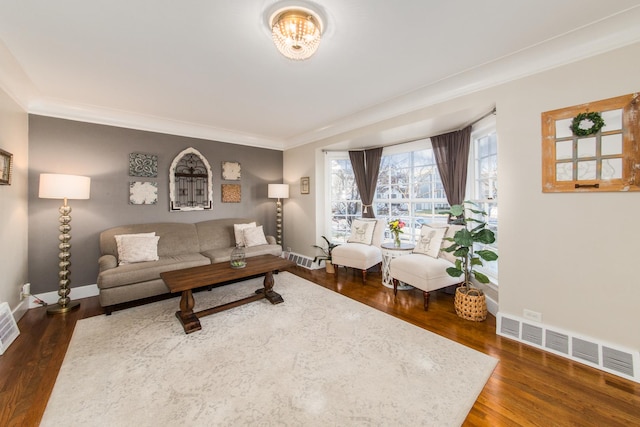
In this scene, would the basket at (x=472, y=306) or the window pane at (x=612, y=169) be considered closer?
the window pane at (x=612, y=169)

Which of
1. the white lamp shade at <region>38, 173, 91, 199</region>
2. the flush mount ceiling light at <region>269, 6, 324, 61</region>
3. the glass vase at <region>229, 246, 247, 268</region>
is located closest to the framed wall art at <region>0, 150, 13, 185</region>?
the white lamp shade at <region>38, 173, 91, 199</region>

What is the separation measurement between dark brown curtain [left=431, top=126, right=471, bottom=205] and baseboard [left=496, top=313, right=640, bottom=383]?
1604 millimetres

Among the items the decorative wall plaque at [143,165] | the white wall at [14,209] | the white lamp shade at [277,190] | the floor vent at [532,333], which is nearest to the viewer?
the floor vent at [532,333]

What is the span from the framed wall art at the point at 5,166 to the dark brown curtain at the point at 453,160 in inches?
193

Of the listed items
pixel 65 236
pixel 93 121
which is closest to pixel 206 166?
pixel 93 121

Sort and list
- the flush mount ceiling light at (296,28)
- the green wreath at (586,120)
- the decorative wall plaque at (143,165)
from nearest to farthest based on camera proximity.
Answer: the flush mount ceiling light at (296,28) → the green wreath at (586,120) → the decorative wall plaque at (143,165)

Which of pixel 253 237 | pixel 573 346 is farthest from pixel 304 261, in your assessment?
pixel 573 346

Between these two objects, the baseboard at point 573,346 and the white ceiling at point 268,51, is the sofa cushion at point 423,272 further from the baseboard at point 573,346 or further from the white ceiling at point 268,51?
the white ceiling at point 268,51

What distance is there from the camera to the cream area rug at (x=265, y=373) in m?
1.52

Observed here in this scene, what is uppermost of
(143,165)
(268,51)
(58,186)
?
(268,51)

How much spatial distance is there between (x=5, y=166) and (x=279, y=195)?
11.0ft

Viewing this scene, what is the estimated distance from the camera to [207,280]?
262cm

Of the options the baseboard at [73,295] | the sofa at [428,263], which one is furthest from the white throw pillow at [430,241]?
the baseboard at [73,295]

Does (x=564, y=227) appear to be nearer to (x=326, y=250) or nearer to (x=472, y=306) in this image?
(x=472, y=306)
